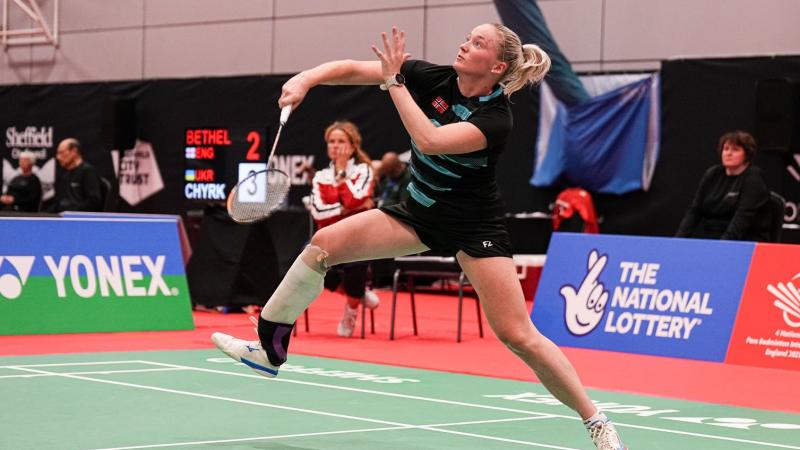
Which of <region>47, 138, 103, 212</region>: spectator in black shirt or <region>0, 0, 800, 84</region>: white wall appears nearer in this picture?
<region>47, 138, 103, 212</region>: spectator in black shirt

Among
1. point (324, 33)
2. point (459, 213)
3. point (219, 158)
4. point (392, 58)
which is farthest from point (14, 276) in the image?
point (324, 33)

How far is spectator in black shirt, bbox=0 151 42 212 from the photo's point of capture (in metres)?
17.8

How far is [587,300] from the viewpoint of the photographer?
33.4ft

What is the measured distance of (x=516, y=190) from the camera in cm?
1628

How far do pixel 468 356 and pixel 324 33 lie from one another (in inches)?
395

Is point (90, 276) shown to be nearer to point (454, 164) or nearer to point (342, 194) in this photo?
point (342, 194)

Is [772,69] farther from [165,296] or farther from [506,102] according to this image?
[506,102]

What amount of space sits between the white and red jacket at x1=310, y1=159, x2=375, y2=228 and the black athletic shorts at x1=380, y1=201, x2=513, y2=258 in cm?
472

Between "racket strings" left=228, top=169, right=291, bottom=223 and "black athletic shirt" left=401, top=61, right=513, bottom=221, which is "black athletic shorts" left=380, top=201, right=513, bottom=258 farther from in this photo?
"racket strings" left=228, top=169, right=291, bottom=223

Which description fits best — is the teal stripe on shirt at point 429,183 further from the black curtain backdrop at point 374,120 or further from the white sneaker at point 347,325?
the black curtain backdrop at point 374,120

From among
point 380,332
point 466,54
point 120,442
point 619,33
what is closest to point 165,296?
point 380,332

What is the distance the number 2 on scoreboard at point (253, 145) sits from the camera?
46.7ft

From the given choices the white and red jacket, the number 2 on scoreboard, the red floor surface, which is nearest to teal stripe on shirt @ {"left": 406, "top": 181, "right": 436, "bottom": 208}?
the red floor surface

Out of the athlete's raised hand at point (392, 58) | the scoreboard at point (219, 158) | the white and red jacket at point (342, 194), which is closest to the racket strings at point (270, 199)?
the athlete's raised hand at point (392, 58)
